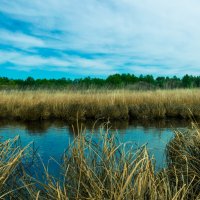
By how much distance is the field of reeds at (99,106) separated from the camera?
12164 mm

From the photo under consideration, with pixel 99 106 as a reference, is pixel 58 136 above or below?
below

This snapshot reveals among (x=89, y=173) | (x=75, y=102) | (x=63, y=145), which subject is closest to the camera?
(x=89, y=173)

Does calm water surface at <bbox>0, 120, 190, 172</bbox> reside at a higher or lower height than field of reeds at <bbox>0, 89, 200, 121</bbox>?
lower

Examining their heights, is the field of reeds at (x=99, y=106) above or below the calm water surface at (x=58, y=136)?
above

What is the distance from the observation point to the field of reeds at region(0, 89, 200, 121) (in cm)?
1216

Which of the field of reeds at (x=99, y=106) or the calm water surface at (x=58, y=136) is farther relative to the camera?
the field of reeds at (x=99, y=106)

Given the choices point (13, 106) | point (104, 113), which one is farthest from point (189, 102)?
point (13, 106)

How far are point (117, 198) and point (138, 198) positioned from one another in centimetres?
15

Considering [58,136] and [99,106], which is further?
[99,106]

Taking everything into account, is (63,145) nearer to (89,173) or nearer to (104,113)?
(89,173)

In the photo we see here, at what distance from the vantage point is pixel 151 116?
1234cm

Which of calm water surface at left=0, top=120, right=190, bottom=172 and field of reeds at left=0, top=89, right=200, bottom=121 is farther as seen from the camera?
field of reeds at left=0, top=89, right=200, bottom=121

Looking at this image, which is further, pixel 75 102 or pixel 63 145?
pixel 75 102

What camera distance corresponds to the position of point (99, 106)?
40.9 ft
